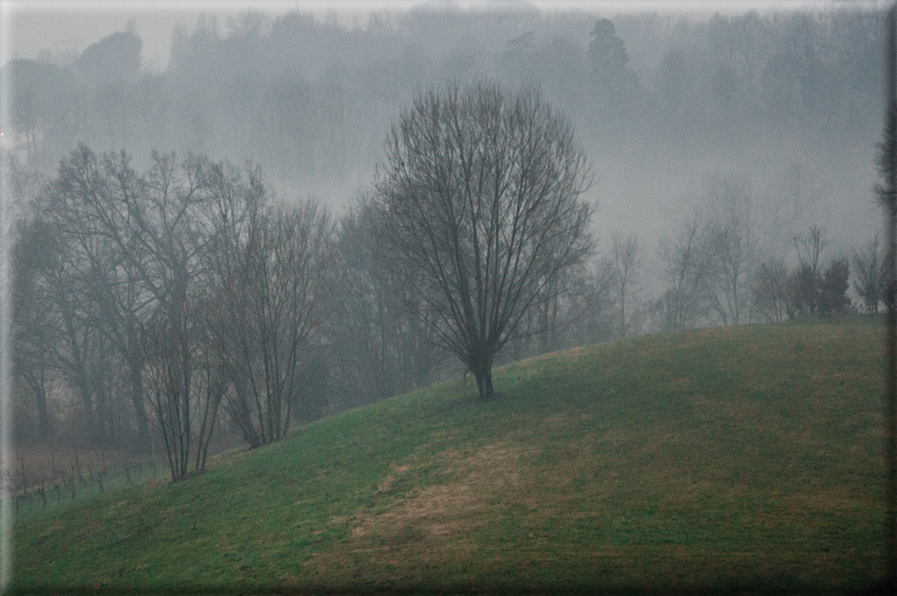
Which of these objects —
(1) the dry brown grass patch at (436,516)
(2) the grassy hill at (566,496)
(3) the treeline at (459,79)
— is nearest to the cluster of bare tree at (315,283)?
(2) the grassy hill at (566,496)

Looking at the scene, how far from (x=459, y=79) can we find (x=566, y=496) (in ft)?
215

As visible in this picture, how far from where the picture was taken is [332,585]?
273 inches

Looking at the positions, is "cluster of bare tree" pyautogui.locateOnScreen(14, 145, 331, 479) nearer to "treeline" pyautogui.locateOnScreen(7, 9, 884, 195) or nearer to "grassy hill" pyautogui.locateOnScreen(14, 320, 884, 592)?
"grassy hill" pyautogui.locateOnScreen(14, 320, 884, 592)

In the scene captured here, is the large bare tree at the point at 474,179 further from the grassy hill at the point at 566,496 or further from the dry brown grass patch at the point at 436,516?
the dry brown grass patch at the point at 436,516

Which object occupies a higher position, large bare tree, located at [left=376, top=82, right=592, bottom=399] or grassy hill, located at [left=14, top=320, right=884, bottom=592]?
large bare tree, located at [left=376, top=82, right=592, bottom=399]

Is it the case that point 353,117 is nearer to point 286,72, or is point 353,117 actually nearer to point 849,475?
point 286,72

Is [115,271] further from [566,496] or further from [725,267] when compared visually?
[725,267]

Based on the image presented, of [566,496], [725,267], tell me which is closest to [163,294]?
[566,496]

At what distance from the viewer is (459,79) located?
2680 inches

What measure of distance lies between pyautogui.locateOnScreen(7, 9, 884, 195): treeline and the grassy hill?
182 feet

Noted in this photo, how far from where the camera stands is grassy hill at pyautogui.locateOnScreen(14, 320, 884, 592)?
6.57m

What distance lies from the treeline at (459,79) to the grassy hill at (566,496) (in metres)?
55.5

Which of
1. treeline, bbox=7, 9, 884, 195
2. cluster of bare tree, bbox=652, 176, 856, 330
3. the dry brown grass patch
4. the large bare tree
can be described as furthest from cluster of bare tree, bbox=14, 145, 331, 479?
treeline, bbox=7, 9, 884, 195

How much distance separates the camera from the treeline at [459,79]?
69188mm
